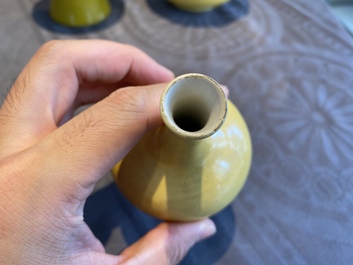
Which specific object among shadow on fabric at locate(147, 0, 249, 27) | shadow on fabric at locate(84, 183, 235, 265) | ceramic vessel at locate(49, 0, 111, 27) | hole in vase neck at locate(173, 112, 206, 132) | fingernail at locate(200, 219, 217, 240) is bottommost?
shadow on fabric at locate(84, 183, 235, 265)

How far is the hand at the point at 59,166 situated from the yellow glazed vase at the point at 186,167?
0.11 ft

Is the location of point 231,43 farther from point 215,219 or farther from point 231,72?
point 215,219

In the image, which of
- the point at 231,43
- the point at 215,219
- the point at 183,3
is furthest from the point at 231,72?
the point at 215,219

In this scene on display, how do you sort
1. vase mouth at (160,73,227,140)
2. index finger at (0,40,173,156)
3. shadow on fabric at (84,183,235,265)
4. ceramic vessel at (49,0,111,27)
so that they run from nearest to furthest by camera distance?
1. vase mouth at (160,73,227,140)
2. index finger at (0,40,173,156)
3. shadow on fabric at (84,183,235,265)
4. ceramic vessel at (49,0,111,27)

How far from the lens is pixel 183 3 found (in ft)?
2.69

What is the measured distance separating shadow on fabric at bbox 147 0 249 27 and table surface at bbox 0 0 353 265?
0.01 metres

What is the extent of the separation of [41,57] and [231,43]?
1.41ft

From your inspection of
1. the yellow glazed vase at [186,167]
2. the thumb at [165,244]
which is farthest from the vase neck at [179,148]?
the thumb at [165,244]

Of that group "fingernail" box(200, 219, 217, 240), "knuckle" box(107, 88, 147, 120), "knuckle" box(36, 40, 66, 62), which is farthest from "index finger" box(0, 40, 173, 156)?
"fingernail" box(200, 219, 217, 240)

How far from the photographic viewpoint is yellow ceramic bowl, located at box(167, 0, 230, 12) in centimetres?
79

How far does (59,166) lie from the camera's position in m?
0.38

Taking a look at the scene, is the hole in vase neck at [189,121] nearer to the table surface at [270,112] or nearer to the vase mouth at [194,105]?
the vase mouth at [194,105]

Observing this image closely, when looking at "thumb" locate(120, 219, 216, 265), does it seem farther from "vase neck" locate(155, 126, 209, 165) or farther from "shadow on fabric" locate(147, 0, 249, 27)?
"shadow on fabric" locate(147, 0, 249, 27)

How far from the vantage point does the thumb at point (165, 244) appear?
472 mm
